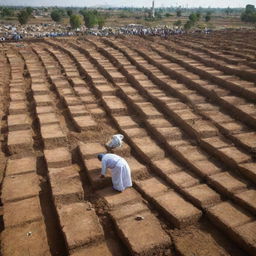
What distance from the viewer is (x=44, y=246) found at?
2938 millimetres

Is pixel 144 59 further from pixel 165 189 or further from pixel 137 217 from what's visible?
pixel 137 217

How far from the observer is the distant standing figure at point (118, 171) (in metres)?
3.63

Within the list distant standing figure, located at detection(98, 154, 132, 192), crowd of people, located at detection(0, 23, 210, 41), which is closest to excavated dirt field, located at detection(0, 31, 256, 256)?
distant standing figure, located at detection(98, 154, 132, 192)

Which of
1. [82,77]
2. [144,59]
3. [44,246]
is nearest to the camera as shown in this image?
[44,246]

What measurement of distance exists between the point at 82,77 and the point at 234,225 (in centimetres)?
568

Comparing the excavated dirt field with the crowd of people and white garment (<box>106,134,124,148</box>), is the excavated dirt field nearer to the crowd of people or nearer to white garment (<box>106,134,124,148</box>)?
white garment (<box>106,134,124,148</box>)

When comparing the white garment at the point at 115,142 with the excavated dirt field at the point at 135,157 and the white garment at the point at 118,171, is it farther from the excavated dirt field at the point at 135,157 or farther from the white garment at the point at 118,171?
the white garment at the point at 118,171

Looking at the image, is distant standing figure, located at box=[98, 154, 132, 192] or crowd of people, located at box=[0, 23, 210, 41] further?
crowd of people, located at box=[0, 23, 210, 41]

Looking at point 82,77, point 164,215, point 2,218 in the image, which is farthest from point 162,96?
point 2,218

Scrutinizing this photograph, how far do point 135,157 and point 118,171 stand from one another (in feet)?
2.88

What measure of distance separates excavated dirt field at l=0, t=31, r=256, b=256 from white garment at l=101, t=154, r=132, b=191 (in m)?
0.11

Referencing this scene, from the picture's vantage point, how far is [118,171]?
361 cm

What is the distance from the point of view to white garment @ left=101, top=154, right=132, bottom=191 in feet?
11.9

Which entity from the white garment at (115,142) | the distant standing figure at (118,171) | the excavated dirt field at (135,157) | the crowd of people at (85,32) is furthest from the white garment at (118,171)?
the crowd of people at (85,32)
